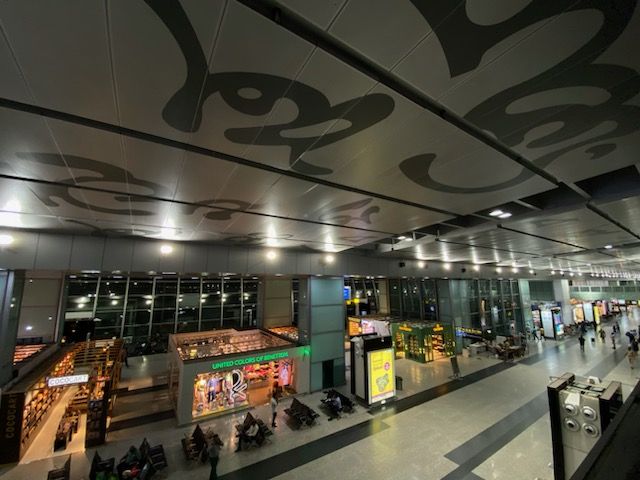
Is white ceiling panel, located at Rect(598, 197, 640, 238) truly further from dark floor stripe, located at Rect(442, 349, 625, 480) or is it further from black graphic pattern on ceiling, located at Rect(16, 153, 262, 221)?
black graphic pattern on ceiling, located at Rect(16, 153, 262, 221)

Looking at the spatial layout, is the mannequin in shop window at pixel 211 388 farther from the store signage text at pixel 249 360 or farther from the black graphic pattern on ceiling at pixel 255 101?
the black graphic pattern on ceiling at pixel 255 101

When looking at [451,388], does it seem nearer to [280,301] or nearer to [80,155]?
[280,301]

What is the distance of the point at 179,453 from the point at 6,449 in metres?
4.17

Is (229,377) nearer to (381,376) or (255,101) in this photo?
(381,376)

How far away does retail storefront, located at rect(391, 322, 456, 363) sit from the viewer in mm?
15781

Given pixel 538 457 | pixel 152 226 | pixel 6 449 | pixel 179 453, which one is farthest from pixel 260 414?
pixel 538 457

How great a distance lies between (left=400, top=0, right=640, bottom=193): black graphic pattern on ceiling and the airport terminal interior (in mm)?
18

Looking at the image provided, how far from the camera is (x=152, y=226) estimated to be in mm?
6523

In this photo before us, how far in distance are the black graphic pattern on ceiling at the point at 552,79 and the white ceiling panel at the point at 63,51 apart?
1784 mm

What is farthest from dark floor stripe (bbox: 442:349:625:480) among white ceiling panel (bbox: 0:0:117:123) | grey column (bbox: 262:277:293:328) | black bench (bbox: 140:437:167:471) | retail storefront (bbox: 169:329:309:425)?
grey column (bbox: 262:277:293:328)

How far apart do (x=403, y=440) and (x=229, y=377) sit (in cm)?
622

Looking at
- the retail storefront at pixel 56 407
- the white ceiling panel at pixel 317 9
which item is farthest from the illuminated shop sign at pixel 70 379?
the white ceiling panel at pixel 317 9

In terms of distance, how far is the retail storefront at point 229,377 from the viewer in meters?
8.97

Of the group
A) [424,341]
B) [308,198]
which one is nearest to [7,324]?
[308,198]
